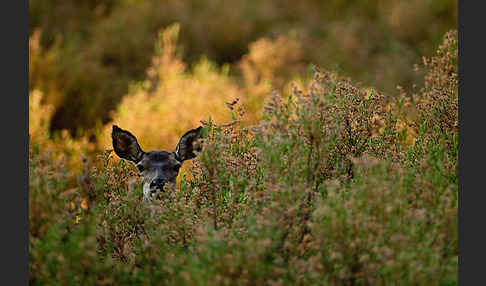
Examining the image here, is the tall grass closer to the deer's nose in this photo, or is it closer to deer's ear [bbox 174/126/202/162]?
the deer's nose

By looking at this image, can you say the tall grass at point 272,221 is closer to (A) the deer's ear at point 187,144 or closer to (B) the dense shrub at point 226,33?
(A) the deer's ear at point 187,144

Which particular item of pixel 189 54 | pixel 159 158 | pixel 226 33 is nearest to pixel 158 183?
pixel 159 158

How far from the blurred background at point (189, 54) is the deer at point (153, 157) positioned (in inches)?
152

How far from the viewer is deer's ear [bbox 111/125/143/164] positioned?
496 cm

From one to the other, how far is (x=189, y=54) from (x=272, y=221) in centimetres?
1260

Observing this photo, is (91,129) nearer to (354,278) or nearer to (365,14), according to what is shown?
(354,278)

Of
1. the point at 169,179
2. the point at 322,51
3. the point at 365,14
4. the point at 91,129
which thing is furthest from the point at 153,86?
the point at 365,14

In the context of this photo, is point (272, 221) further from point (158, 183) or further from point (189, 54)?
point (189, 54)

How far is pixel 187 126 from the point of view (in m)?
9.35

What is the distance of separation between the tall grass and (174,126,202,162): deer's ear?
37 centimetres

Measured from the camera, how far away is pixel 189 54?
1556 centimetres

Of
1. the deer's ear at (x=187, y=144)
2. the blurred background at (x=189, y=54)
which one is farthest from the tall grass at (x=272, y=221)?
the blurred background at (x=189, y=54)

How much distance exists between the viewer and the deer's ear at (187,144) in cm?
500

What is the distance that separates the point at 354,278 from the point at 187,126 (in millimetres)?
6250
